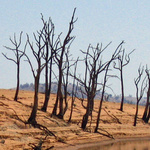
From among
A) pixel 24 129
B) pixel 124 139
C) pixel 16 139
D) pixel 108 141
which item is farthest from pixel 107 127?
pixel 16 139

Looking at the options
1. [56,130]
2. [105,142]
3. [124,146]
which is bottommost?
[124,146]

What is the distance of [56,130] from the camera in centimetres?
2567

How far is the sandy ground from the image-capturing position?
21.4m

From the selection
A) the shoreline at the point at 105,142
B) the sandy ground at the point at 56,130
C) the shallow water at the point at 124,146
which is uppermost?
the sandy ground at the point at 56,130

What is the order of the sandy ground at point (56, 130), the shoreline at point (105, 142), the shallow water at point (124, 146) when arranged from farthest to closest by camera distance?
the shallow water at point (124, 146)
the shoreline at point (105, 142)
the sandy ground at point (56, 130)

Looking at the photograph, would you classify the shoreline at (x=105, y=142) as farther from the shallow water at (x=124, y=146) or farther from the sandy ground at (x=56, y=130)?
the shallow water at (x=124, y=146)

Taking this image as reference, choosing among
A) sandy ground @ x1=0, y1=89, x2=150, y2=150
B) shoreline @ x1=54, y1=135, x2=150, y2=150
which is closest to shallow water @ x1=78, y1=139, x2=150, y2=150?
shoreline @ x1=54, y1=135, x2=150, y2=150

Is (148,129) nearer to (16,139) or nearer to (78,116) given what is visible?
(78,116)

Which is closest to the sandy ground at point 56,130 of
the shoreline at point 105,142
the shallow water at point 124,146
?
the shoreline at point 105,142

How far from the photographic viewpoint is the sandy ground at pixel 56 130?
21.4 metres

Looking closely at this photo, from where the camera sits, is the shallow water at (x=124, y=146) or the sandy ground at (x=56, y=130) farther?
the shallow water at (x=124, y=146)

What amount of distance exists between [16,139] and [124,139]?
42.0 ft

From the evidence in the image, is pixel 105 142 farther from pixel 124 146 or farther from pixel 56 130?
pixel 56 130

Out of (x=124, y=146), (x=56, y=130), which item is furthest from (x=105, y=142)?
(x=56, y=130)
